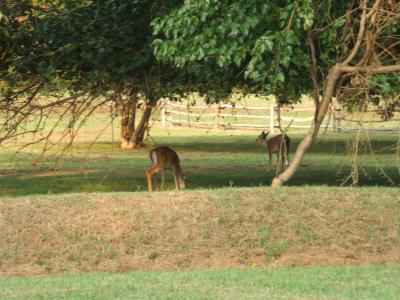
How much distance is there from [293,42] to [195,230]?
295 centimetres

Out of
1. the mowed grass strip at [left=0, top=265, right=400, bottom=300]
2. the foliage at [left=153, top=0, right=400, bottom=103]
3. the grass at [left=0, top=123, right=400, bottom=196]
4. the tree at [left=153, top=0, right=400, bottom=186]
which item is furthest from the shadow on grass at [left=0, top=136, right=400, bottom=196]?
the mowed grass strip at [left=0, top=265, right=400, bottom=300]

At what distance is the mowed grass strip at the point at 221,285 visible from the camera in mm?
10211

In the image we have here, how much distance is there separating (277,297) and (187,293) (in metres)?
0.96

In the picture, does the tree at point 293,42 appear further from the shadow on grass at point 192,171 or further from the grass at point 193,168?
the shadow on grass at point 192,171

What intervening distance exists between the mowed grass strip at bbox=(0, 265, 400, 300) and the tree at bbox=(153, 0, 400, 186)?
3.15 m

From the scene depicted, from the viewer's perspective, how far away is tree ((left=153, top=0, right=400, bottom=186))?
46.0 ft

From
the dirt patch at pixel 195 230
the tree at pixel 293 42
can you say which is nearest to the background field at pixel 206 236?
the dirt patch at pixel 195 230

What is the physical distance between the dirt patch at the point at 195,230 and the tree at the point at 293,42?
174cm

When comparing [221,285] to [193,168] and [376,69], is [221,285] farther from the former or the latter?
[193,168]

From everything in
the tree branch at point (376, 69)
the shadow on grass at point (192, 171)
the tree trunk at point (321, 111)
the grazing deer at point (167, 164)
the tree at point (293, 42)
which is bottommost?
the shadow on grass at point (192, 171)

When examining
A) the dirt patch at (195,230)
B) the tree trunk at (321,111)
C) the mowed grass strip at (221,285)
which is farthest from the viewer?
the tree trunk at (321,111)

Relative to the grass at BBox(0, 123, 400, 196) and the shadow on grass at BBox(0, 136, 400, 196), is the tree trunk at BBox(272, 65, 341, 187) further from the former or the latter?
the shadow on grass at BBox(0, 136, 400, 196)

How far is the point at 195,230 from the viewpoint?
13.6 m

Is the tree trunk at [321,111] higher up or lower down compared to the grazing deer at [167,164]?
higher up
